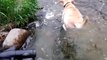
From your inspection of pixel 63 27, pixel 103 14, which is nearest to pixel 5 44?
pixel 63 27

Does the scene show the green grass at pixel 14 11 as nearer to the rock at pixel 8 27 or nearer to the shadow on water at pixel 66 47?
the rock at pixel 8 27

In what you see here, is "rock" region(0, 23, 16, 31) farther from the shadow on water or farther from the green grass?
the shadow on water

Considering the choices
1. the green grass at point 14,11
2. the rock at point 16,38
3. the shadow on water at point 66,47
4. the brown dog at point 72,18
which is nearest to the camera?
the shadow on water at point 66,47

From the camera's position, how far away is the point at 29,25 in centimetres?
805

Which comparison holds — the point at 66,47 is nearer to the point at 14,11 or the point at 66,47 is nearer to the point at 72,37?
the point at 72,37

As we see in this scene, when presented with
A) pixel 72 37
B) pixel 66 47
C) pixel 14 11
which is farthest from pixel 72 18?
pixel 14 11

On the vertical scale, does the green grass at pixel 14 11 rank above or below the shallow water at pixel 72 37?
above

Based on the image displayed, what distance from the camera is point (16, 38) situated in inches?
278

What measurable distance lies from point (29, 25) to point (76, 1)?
2.27 metres

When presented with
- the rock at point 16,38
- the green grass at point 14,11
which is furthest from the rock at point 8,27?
the rock at point 16,38

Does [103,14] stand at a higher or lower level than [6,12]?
lower

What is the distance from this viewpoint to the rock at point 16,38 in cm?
688

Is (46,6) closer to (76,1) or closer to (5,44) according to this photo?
(76,1)

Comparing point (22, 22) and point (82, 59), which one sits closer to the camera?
point (82, 59)
